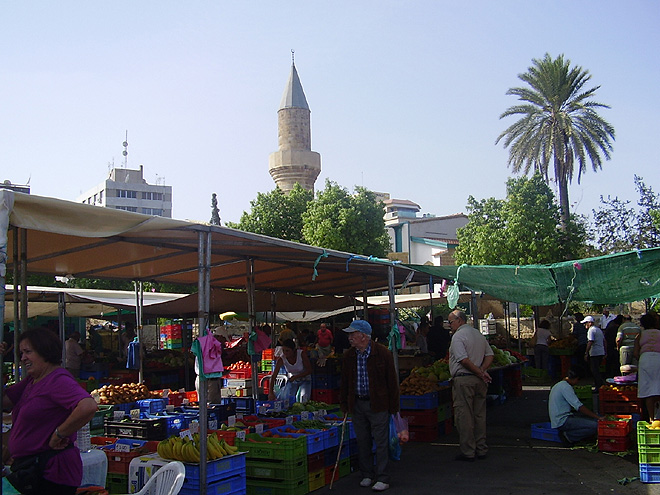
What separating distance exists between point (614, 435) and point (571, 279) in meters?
2.00

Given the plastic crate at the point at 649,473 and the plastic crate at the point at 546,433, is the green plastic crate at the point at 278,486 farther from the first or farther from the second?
Result: the plastic crate at the point at 546,433

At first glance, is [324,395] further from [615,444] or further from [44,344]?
[44,344]

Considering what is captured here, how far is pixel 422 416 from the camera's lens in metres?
9.38


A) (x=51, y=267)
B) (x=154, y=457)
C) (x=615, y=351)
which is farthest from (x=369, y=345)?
(x=615, y=351)

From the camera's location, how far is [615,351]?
53.3 feet

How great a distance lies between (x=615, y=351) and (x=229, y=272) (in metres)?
10.7

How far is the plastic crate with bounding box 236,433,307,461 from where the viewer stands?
6355 millimetres

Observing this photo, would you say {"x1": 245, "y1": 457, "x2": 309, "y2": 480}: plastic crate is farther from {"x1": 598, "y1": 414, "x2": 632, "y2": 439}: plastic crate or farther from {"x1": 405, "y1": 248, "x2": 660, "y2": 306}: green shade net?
{"x1": 598, "y1": 414, "x2": 632, "y2": 439}: plastic crate

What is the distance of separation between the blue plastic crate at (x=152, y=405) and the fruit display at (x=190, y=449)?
3.36 meters

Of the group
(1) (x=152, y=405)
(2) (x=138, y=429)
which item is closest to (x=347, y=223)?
(1) (x=152, y=405)

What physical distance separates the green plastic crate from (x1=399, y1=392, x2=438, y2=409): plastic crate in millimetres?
3102

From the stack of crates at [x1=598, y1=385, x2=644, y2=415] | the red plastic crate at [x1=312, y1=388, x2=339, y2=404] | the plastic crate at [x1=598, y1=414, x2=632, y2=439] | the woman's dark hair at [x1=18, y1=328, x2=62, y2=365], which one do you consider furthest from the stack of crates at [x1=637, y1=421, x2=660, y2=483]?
the red plastic crate at [x1=312, y1=388, x2=339, y2=404]

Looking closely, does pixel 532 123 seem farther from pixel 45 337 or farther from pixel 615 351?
pixel 45 337

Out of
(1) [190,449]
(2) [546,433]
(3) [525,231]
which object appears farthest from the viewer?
(3) [525,231]
